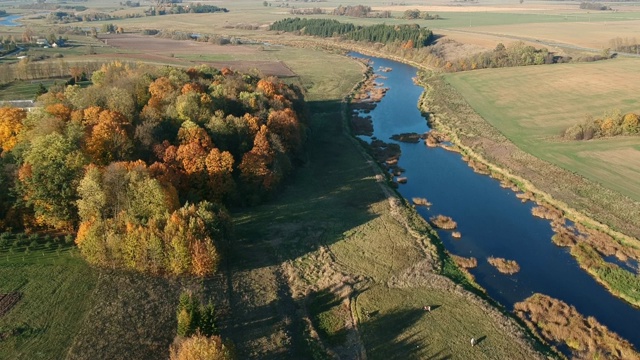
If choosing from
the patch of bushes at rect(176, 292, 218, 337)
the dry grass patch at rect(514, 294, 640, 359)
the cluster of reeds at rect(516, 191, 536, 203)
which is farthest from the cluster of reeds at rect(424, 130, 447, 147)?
the patch of bushes at rect(176, 292, 218, 337)

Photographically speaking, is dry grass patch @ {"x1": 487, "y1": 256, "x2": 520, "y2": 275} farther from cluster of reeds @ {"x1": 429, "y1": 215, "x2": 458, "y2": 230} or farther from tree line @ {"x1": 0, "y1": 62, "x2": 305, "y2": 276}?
tree line @ {"x1": 0, "y1": 62, "x2": 305, "y2": 276}

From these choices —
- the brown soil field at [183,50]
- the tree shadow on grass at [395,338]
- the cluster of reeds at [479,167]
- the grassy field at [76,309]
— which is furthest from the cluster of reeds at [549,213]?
the brown soil field at [183,50]

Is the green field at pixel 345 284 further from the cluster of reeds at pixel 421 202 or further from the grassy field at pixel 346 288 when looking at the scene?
the cluster of reeds at pixel 421 202

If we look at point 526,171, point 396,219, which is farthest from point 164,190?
point 526,171

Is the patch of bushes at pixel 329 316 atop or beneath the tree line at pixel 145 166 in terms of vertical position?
beneath

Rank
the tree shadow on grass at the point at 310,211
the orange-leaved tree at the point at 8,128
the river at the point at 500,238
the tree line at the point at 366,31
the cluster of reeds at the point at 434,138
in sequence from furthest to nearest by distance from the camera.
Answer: the tree line at the point at 366,31
the cluster of reeds at the point at 434,138
the orange-leaved tree at the point at 8,128
the tree shadow on grass at the point at 310,211
the river at the point at 500,238

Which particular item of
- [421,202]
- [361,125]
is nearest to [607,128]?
[421,202]

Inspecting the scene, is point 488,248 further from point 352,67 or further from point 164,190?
point 352,67
